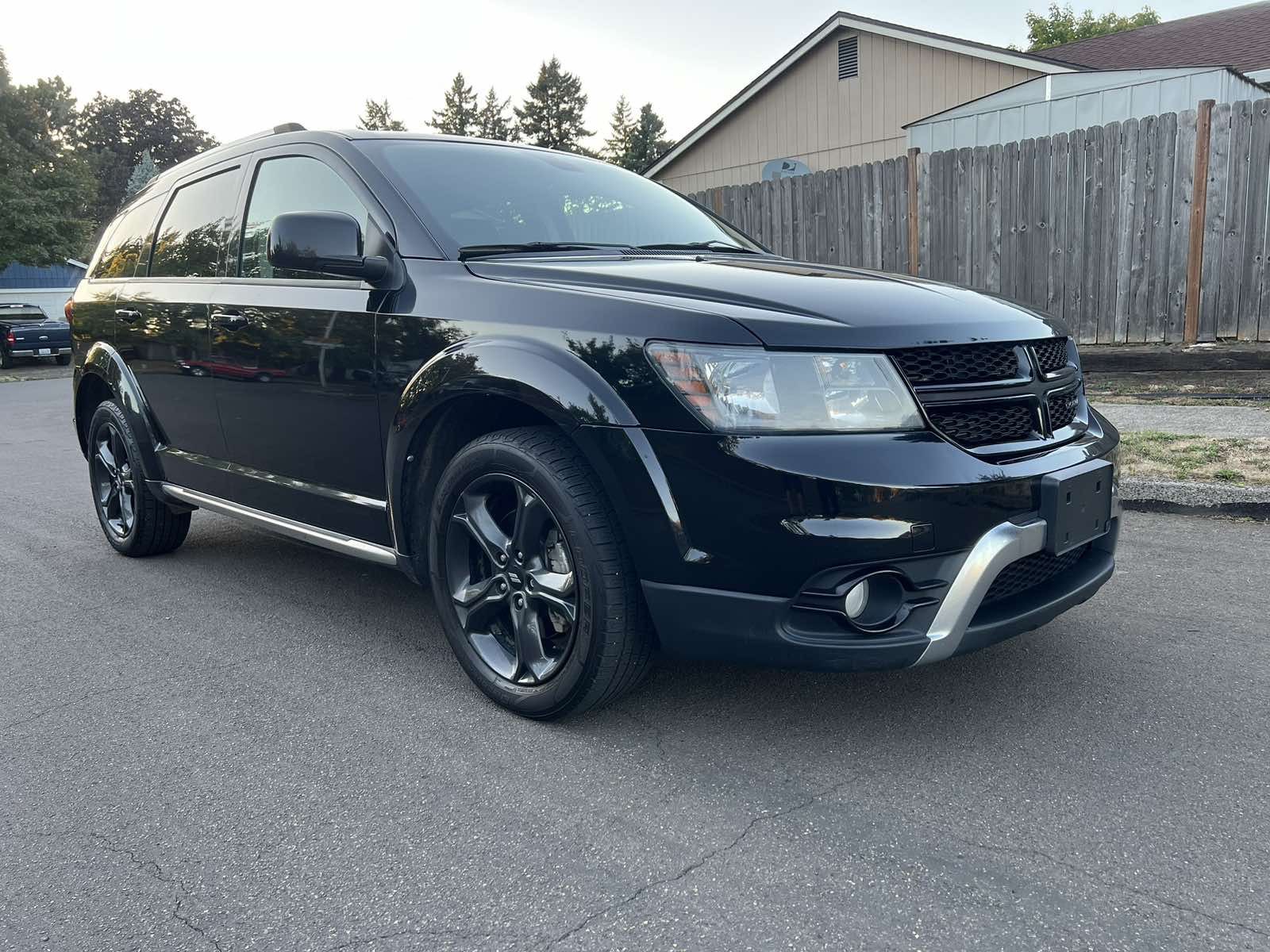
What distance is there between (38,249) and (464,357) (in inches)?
1293

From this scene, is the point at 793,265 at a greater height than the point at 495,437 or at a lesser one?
greater

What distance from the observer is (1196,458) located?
558cm

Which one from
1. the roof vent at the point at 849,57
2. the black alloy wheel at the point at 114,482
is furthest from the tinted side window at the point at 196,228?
the roof vent at the point at 849,57

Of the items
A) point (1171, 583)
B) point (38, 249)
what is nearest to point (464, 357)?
point (1171, 583)

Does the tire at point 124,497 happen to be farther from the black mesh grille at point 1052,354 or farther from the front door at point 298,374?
the black mesh grille at point 1052,354

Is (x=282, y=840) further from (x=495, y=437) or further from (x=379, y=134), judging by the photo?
(x=379, y=134)

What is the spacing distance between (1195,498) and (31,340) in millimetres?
25881

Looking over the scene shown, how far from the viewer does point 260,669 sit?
11.5ft

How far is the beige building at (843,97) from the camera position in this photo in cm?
1777

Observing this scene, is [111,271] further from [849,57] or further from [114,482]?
[849,57]

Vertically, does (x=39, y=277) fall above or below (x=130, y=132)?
below

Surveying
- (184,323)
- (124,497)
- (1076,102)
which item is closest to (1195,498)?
(184,323)

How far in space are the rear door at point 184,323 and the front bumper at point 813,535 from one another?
7.57 feet

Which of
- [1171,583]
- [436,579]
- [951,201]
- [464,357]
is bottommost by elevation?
[1171,583]
